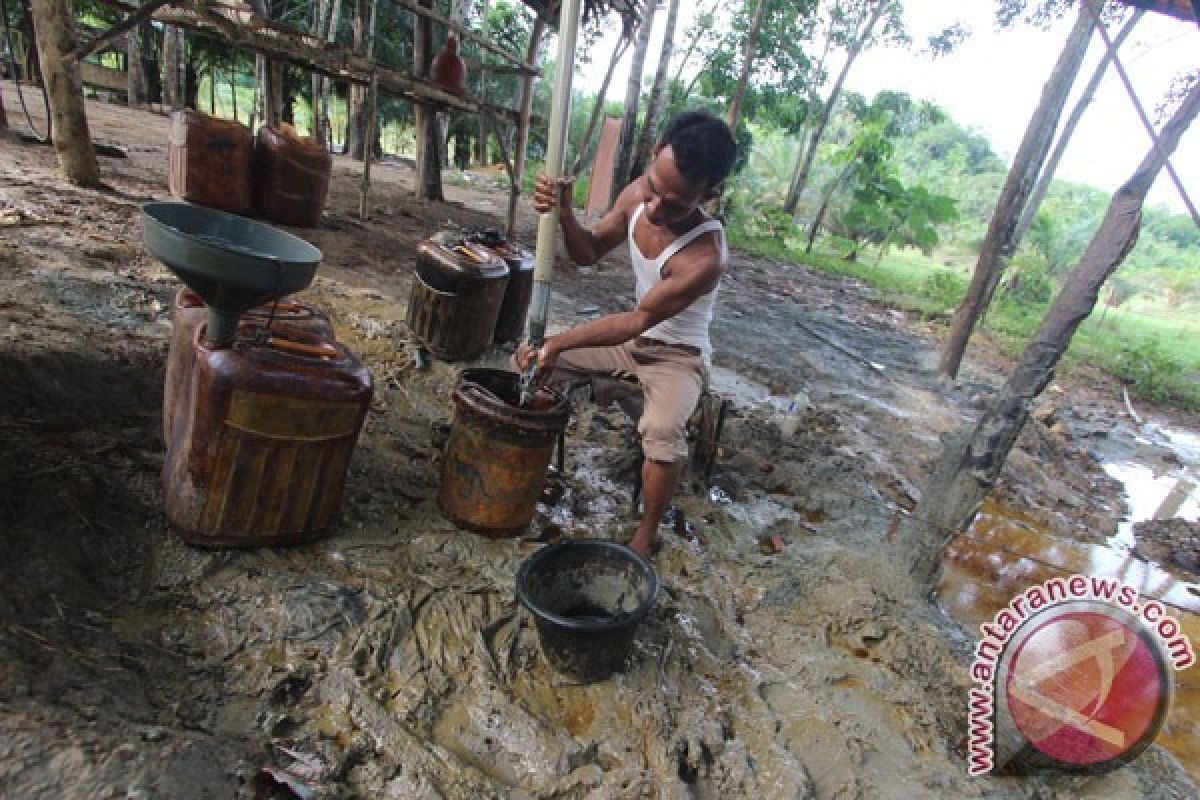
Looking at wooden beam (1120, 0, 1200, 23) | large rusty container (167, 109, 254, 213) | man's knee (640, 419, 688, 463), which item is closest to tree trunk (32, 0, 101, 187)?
large rusty container (167, 109, 254, 213)

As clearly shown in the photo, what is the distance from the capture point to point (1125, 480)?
5.98m

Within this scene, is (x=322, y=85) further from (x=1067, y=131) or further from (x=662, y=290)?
(x=1067, y=131)

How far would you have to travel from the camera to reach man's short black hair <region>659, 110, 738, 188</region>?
7.99 ft

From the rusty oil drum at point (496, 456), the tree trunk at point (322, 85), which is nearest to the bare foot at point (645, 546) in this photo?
the rusty oil drum at point (496, 456)

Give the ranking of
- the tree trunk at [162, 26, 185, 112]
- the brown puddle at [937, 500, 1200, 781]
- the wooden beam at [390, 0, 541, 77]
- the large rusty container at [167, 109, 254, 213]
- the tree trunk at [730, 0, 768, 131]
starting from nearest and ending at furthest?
the brown puddle at [937, 500, 1200, 781], the large rusty container at [167, 109, 254, 213], the wooden beam at [390, 0, 541, 77], the tree trunk at [730, 0, 768, 131], the tree trunk at [162, 26, 185, 112]

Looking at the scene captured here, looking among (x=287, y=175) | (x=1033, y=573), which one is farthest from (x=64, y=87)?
(x=1033, y=573)

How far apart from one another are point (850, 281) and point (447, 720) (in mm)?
13768

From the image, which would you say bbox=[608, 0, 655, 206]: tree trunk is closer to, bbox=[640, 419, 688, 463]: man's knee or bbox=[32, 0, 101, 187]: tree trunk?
bbox=[32, 0, 101, 187]: tree trunk

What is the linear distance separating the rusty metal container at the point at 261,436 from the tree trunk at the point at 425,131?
24.0 feet

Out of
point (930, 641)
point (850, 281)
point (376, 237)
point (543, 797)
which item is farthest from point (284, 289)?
point (850, 281)

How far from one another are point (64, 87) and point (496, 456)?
5.47 metres

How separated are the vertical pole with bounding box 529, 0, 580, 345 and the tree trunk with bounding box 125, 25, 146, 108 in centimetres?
1560

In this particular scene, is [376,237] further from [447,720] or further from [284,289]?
[447,720]

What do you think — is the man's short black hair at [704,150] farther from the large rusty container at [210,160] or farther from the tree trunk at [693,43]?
the tree trunk at [693,43]
